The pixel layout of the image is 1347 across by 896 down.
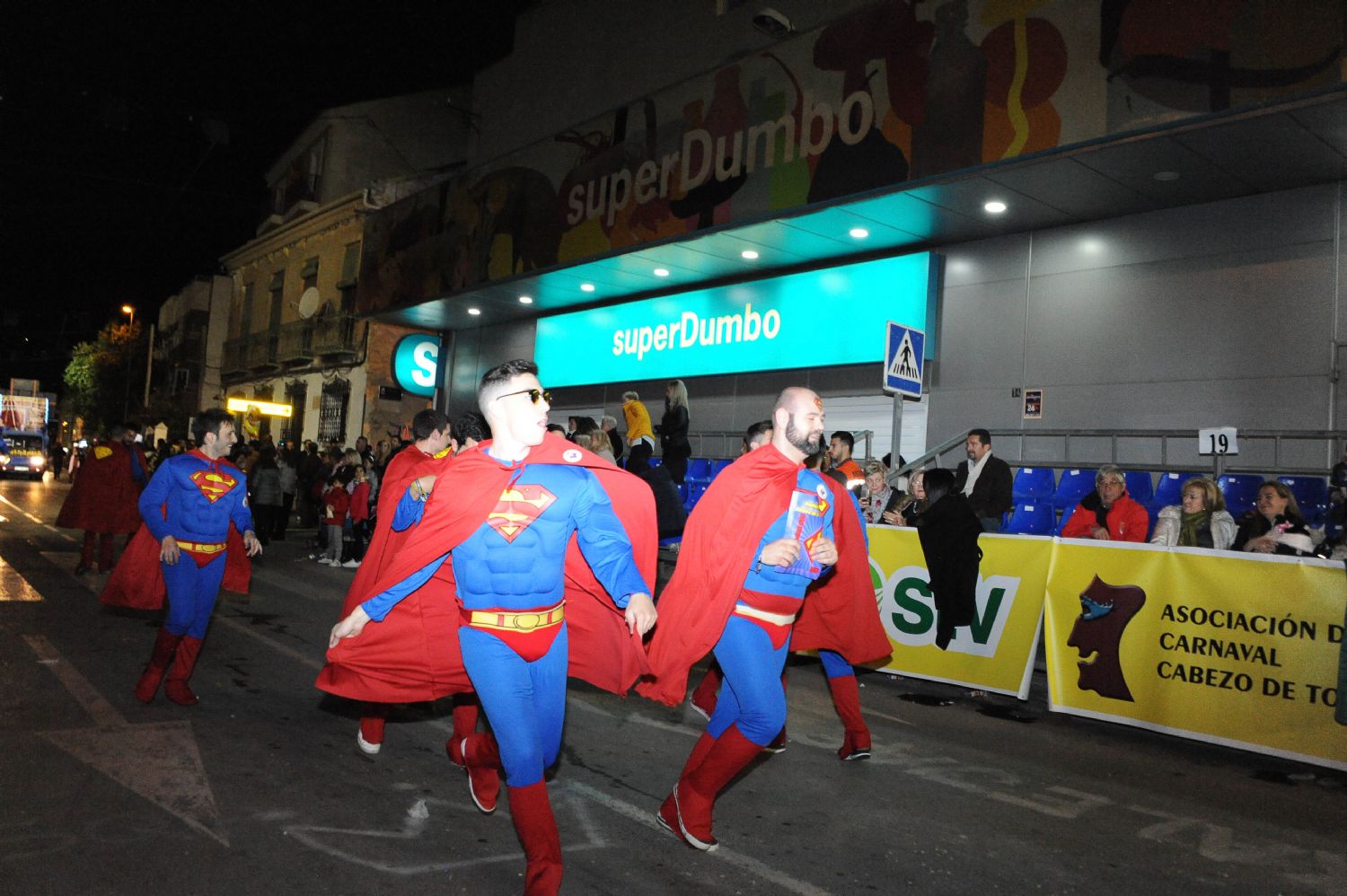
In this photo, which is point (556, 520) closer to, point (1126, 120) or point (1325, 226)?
point (1126, 120)

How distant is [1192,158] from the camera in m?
10.6

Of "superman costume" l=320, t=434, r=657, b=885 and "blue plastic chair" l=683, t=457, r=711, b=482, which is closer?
"superman costume" l=320, t=434, r=657, b=885

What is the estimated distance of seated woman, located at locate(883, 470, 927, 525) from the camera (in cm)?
1092

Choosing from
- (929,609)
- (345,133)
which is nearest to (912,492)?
(929,609)

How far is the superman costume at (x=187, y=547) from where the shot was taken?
21.8ft

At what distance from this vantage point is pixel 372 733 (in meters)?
5.88

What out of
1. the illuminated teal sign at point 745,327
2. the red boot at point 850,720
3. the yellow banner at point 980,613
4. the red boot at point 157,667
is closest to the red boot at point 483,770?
the red boot at point 850,720

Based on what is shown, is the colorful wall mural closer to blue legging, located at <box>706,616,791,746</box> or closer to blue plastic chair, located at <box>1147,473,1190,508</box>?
blue plastic chair, located at <box>1147,473,1190,508</box>

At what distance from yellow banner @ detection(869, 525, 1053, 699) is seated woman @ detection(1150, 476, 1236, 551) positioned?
3.80ft

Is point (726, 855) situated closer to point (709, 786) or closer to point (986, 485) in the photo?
point (709, 786)

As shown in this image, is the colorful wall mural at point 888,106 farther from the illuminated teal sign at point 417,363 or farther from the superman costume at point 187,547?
the superman costume at point 187,547

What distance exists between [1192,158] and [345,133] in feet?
107

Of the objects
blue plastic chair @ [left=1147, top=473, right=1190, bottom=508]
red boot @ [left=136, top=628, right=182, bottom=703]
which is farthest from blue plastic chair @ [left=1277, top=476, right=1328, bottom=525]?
red boot @ [left=136, top=628, right=182, bottom=703]

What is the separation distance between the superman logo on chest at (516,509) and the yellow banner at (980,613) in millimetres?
5137
